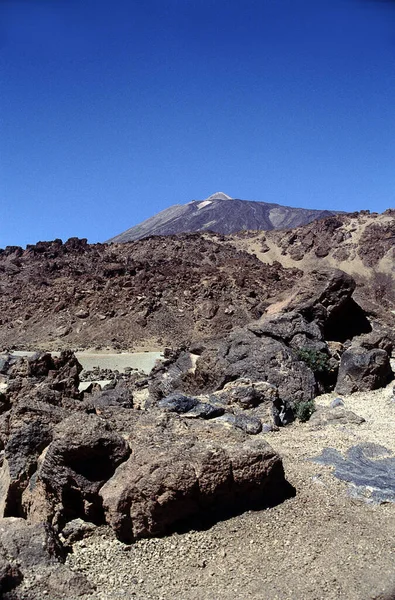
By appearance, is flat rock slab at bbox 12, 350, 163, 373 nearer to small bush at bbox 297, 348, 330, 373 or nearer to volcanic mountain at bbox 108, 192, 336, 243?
small bush at bbox 297, 348, 330, 373

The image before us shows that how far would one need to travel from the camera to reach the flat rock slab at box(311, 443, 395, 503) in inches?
228

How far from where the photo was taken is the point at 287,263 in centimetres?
5206

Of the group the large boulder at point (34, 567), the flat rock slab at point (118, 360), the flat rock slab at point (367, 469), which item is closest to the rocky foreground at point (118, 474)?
the large boulder at point (34, 567)

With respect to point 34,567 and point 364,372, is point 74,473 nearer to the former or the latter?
point 34,567

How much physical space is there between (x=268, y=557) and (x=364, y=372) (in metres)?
7.02

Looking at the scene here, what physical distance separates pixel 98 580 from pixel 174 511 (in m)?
0.86

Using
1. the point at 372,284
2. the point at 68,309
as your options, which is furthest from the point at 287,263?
the point at 68,309

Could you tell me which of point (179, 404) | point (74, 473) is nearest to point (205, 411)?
point (179, 404)

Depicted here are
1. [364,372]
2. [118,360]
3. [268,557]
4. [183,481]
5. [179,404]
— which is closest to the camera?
[268,557]

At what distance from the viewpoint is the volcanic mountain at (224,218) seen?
403 ft

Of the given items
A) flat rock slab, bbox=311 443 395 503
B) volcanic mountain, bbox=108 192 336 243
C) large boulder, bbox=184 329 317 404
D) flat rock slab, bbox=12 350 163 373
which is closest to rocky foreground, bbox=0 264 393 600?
flat rock slab, bbox=311 443 395 503

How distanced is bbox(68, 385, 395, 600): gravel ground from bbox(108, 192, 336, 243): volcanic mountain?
113m

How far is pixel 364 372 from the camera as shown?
36.3 feet

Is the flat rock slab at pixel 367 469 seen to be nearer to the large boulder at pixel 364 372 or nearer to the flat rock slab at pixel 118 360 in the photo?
the large boulder at pixel 364 372
